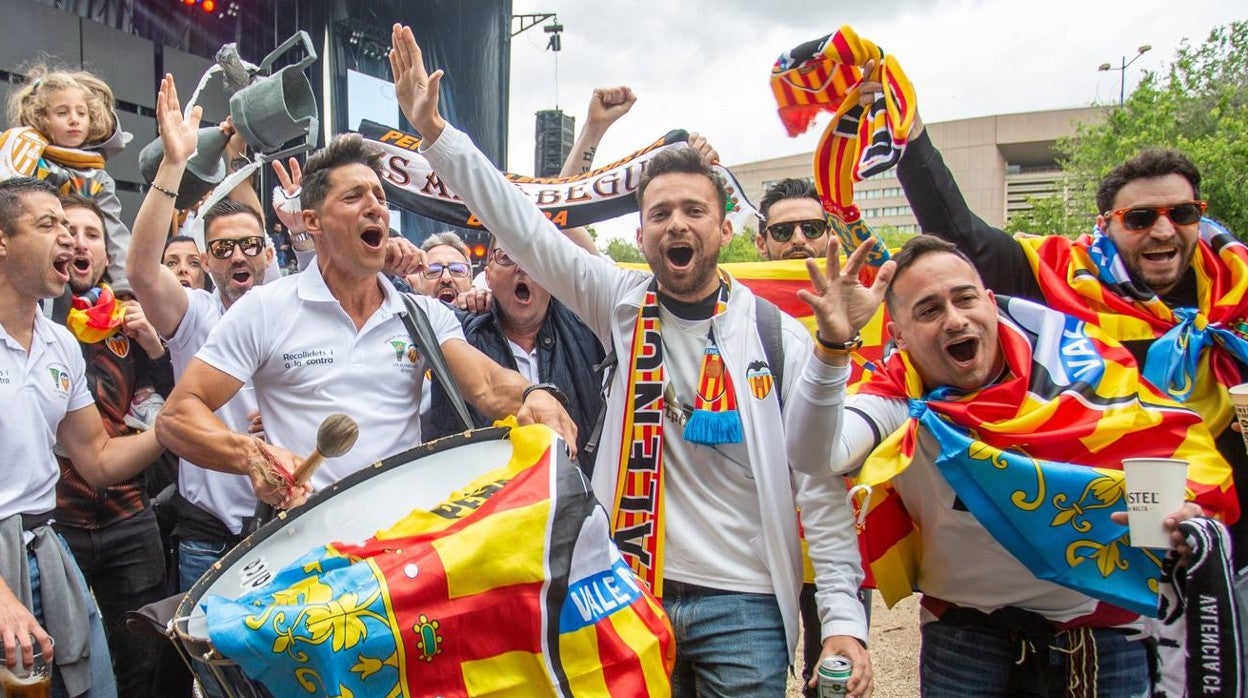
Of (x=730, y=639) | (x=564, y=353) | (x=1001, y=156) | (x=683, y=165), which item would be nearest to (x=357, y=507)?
(x=730, y=639)

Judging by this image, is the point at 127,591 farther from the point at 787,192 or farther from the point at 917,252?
the point at 787,192

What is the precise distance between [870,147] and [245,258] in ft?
8.08

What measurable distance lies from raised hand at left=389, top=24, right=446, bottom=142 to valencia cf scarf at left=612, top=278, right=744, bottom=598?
3.02ft

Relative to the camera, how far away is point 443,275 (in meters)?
5.77

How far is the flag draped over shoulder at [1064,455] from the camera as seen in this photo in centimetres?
245

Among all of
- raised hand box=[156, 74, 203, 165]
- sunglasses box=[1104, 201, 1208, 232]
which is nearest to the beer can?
sunglasses box=[1104, 201, 1208, 232]

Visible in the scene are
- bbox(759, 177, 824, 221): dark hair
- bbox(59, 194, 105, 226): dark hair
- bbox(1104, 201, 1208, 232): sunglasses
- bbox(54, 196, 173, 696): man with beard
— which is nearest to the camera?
bbox(1104, 201, 1208, 232): sunglasses

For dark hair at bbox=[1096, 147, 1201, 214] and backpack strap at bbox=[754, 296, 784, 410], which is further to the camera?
dark hair at bbox=[1096, 147, 1201, 214]

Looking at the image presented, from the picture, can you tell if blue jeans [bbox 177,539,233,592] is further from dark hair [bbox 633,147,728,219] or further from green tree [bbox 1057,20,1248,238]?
green tree [bbox 1057,20,1248,238]

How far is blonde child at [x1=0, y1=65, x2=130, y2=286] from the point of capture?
440 cm

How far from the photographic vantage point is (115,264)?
4707mm

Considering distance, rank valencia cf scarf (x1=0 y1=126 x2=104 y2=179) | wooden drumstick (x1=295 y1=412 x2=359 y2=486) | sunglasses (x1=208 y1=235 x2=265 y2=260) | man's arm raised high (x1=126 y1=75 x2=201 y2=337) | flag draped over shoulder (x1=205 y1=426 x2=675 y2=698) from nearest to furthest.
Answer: flag draped over shoulder (x1=205 y1=426 x2=675 y2=698) < wooden drumstick (x1=295 y1=412 x2=359 y2=486) < man's arm raised high (x1=126 y1=75 x2=201 y2=337) < sunglasses (x1=208 y1=235 x2=265 y2=260) < valencia cf scarf (x1=0 y1=126 x2=104 y2=179)

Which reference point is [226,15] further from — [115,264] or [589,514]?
[589,514]

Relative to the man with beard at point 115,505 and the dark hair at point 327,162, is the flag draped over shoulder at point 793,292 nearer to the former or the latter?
the dark hair at point 327,162
